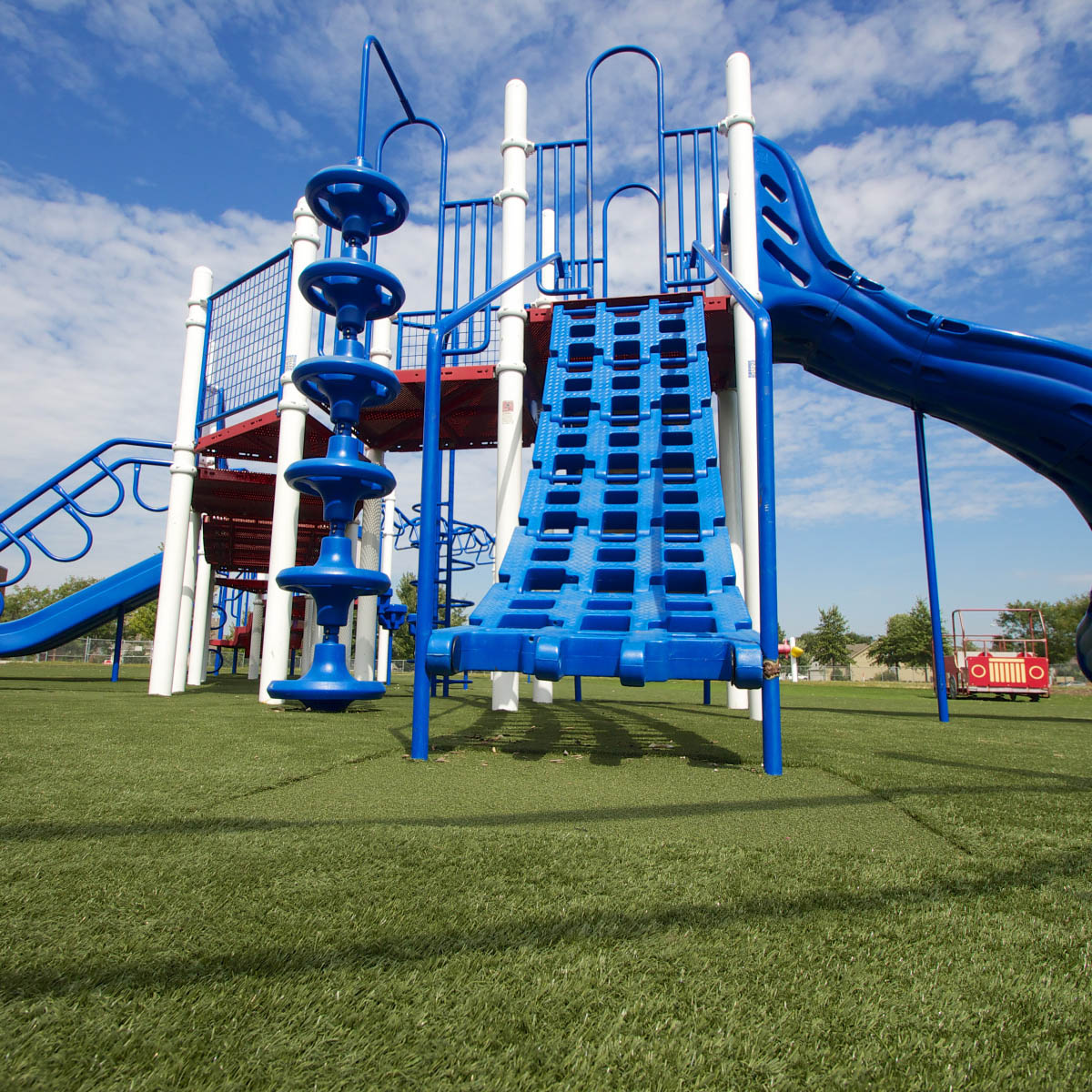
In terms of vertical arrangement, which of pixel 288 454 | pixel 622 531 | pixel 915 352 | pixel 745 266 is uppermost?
pixel 745 266

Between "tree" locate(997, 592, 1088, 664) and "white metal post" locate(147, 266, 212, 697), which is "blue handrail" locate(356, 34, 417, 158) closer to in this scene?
"white metal post" locate(147, 266, 212, 697)

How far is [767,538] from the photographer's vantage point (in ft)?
14.1

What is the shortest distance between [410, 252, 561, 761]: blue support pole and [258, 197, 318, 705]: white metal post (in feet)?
14.2

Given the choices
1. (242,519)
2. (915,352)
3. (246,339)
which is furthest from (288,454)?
(915,352)

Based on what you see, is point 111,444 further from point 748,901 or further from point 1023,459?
point 1023,459

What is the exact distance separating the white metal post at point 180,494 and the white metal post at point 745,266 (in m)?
7.89

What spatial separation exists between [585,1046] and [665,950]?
0.42 m

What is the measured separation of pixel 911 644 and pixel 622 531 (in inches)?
2005

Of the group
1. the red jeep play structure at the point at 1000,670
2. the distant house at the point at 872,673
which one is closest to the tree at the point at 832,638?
the distant house at the point at 872,673

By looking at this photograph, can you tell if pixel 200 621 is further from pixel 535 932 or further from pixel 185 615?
pixel 535 932

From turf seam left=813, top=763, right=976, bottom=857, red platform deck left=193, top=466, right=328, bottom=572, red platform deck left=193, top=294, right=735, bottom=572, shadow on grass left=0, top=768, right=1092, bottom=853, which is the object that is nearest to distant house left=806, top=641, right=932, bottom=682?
red platform deck left=193, top=466, right=328, bottom=572

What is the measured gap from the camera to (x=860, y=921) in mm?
1749

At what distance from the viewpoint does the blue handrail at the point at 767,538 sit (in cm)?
394

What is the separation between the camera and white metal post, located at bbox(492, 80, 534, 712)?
7.68 m
